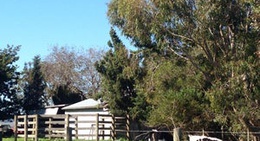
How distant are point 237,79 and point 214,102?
1.72m

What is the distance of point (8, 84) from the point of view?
5141 cm

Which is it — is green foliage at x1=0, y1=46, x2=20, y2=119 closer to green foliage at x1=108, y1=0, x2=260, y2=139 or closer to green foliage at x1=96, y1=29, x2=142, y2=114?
green foliage at x1=96, y1=29, x2=142, y2=114

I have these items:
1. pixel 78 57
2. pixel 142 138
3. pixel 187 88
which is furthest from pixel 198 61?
pixel 78 57

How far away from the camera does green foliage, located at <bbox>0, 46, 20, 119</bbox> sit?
50.2 meters

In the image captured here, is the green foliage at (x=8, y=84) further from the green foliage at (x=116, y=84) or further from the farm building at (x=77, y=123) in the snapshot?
the green foliage at (x=116, y=84)

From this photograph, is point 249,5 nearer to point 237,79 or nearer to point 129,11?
point 237,79

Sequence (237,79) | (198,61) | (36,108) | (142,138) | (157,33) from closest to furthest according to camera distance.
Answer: (237,79), (157,33), (198,61), (142,138), (36,108)

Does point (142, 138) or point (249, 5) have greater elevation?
point (249, 5)

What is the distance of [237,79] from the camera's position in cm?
2052

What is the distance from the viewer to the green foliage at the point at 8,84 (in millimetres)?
50188

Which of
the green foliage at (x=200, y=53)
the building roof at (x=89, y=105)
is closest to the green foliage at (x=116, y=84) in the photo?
the building roof at (x=89, y=105)

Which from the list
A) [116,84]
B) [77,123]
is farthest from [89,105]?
[77,123]

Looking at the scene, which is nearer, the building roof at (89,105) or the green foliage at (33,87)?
the building roof at (89,105)

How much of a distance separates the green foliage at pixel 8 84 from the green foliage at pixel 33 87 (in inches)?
68.8
